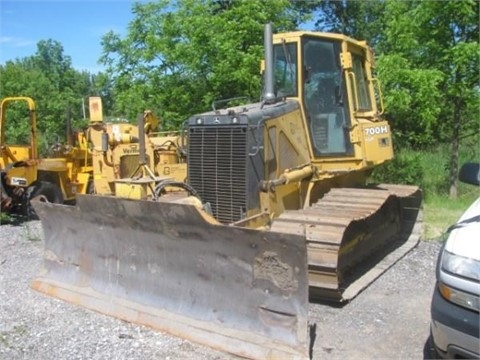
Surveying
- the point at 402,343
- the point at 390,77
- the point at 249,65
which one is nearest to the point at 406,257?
the point at 402,343

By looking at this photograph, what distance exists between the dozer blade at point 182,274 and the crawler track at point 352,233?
674 millimetres

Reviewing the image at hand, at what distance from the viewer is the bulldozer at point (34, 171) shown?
10.5m

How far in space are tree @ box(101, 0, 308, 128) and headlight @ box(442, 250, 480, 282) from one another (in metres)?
9.75

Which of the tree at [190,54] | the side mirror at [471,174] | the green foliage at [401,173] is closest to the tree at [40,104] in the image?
the tree at [190,54]

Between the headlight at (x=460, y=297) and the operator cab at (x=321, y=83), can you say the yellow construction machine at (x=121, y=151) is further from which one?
the headlight at (x=460, y=297)

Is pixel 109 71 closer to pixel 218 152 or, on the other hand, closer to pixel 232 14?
pixel 232 14

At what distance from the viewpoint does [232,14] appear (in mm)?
13164

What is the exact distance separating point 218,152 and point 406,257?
2.81 meters

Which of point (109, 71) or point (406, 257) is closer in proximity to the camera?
point (406, 257)

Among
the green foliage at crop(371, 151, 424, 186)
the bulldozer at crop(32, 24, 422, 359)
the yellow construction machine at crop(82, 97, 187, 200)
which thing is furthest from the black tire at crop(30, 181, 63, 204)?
the green foliage at crop(371, 151, 424, 186)

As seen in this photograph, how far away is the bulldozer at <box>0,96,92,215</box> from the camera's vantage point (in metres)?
10.5

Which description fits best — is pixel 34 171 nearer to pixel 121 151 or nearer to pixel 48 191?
pixel 48 191

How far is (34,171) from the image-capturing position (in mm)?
10656

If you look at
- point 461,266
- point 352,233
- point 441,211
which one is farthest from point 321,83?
point 441,211
